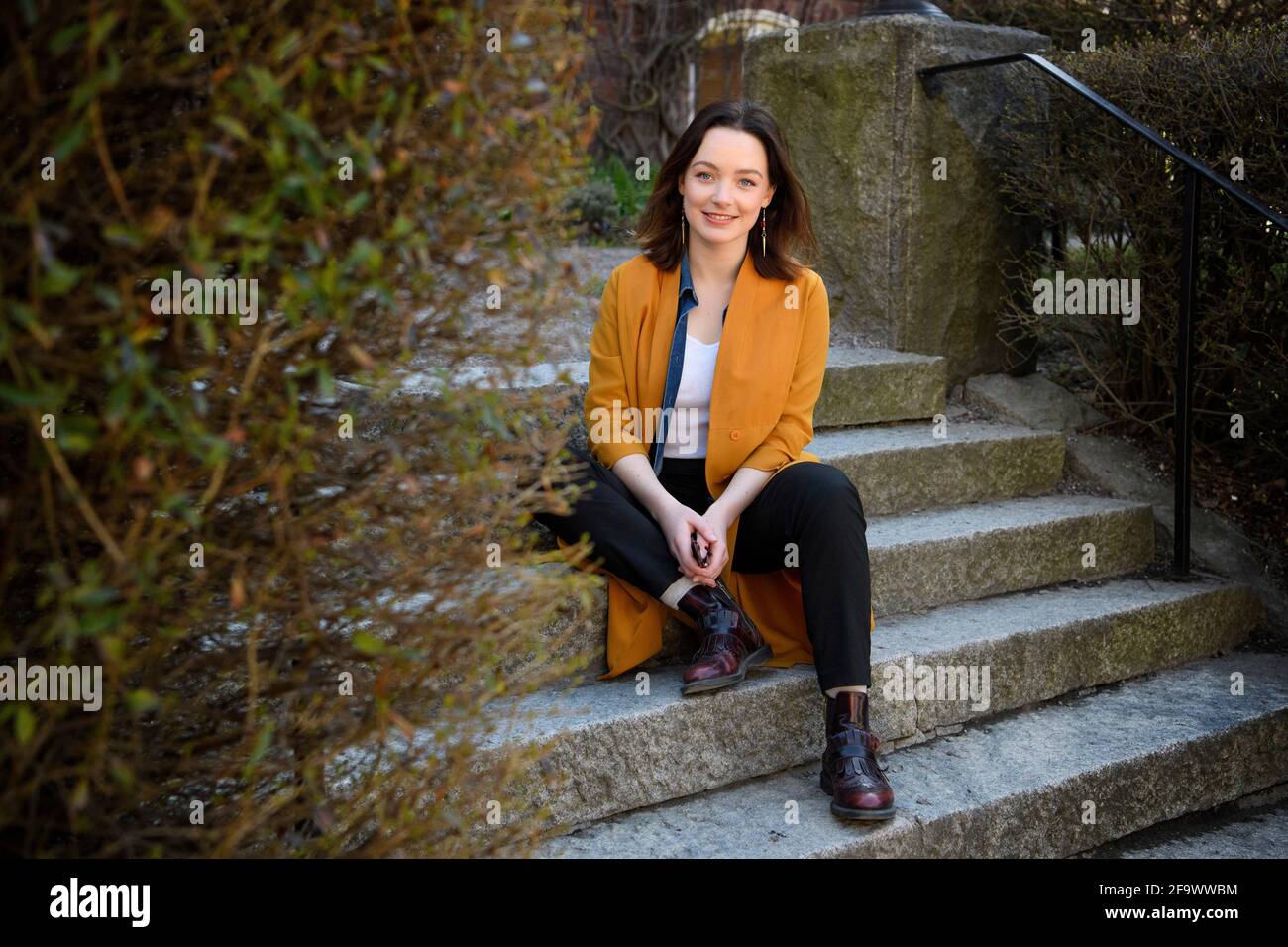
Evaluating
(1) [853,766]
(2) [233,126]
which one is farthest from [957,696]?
(2) [233,126]

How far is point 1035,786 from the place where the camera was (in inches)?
111

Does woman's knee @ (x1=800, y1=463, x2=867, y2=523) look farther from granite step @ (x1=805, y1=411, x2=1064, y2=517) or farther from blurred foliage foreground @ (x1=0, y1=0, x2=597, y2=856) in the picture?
blurred foliage foreground @ (x1=0, y1=0, x2=597, y2=856)

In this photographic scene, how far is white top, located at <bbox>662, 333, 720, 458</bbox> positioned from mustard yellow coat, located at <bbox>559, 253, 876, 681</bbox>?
0.20 feet

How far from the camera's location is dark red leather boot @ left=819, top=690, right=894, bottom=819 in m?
2.52

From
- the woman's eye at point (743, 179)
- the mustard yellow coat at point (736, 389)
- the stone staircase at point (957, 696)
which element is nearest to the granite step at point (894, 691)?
the stone staircase at point (957, 696)

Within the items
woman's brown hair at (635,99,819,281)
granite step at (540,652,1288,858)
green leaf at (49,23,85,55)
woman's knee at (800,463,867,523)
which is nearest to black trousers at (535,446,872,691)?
woman's knee at (800,463,867,523)

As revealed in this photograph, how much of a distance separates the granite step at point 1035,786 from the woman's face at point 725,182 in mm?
1363

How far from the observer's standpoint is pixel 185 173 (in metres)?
1.41

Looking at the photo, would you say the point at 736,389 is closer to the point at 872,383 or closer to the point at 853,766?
the point at 853,766

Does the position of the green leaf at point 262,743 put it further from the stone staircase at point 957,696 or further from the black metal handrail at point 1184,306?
the black metal handrail at point 1184,306

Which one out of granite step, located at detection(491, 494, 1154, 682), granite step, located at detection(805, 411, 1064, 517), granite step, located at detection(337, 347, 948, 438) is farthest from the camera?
granite step, located at detection(337, 347, 948, 438)

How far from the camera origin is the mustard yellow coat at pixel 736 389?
291 cm
